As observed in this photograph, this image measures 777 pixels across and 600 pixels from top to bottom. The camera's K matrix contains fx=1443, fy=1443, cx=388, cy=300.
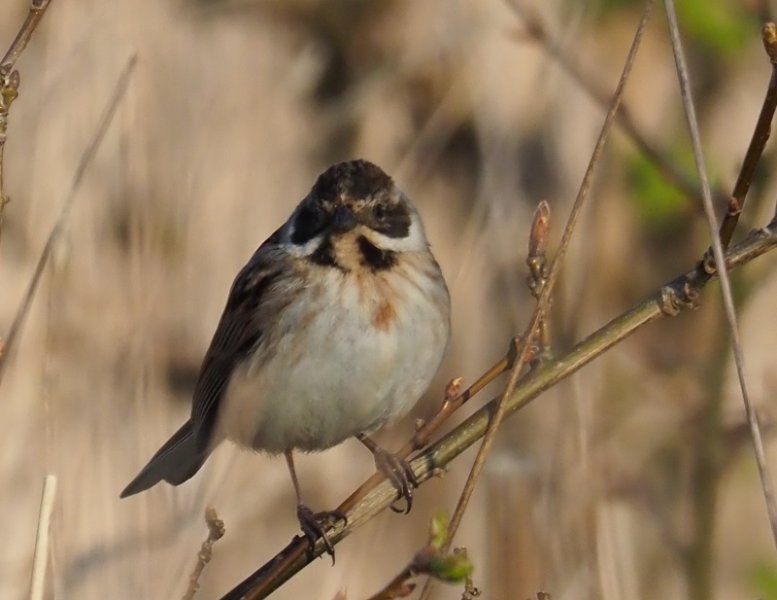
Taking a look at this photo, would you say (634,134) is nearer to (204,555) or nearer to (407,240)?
(407,240)

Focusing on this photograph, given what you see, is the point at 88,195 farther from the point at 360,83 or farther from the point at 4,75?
the point at 4,75

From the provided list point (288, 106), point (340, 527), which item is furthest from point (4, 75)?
point (288, 106)

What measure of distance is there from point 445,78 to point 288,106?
0.53 meters

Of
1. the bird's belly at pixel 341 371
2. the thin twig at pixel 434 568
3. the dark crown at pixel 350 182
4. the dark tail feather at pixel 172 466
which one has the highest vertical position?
the dark crown at pixel 350 182

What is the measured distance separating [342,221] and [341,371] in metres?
0.33

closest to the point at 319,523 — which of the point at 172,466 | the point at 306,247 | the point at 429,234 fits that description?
the point at 306,247

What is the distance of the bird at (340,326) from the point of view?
3.08 m

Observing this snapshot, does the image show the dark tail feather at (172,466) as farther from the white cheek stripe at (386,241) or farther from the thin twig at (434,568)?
the thin twig at (434,568)

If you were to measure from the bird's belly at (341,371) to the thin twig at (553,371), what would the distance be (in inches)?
25.5

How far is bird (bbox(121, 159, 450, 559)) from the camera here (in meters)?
3.08

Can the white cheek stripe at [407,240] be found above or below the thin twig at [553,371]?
above

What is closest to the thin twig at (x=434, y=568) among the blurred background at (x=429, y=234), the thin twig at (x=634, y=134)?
the thin twig at (x=634, y=134)

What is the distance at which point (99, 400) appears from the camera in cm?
444

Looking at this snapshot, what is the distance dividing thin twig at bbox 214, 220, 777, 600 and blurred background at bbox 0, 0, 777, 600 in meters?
1.49
